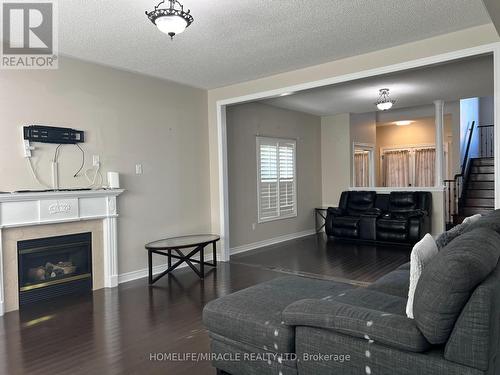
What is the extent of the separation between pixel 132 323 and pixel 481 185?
8468 mm

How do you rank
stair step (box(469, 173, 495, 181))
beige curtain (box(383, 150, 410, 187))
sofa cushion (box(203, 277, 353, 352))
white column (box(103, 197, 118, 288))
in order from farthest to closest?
beige curtain (box(383, 150, 410, 187)) < stair step (box(469, 173, 495, 181)) < white column (box(103, 197, 118, 288)) < sofa cushion (box(203, 277, 353, 352))

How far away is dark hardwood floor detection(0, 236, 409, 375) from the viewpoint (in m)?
2.65

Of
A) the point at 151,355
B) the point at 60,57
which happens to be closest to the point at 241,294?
the point at 151,355

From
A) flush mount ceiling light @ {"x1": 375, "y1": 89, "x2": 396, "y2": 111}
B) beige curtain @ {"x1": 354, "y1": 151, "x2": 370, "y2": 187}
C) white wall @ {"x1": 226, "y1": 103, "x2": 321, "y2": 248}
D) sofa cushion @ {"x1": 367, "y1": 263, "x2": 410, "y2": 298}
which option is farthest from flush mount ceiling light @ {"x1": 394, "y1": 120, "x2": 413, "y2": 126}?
sofa cushion @ {"x1": 367, "y1": 263, "x2": 410, "y2": 298}

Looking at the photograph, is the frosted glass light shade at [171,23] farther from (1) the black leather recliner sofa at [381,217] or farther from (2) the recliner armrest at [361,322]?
(1) the black leather recliner sofa at [381,217]

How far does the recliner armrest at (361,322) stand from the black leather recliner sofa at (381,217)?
5.36m

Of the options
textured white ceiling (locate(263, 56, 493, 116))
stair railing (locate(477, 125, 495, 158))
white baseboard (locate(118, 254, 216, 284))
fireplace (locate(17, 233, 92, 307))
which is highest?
textured white ceiling (locate(263, 56, 493, 116))

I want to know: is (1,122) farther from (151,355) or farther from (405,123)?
(405,123)

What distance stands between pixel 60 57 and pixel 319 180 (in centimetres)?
612

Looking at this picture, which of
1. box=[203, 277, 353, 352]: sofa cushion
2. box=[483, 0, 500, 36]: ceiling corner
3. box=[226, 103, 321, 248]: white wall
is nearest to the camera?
box=[203, 277, 353, 352]: sofa cushion

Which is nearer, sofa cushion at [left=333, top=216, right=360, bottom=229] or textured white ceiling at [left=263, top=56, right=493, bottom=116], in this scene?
textured white ceiling at [left=263, top=56, right=493, bottom=116]

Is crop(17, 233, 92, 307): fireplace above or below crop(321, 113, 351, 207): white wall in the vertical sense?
below

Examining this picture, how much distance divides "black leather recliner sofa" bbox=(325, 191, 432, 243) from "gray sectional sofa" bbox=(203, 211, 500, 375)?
4.53m

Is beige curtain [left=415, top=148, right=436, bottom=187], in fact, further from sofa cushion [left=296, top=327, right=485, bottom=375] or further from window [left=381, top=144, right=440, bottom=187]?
sofa cushion [left=296, top=327, right=485, bottom=375]
